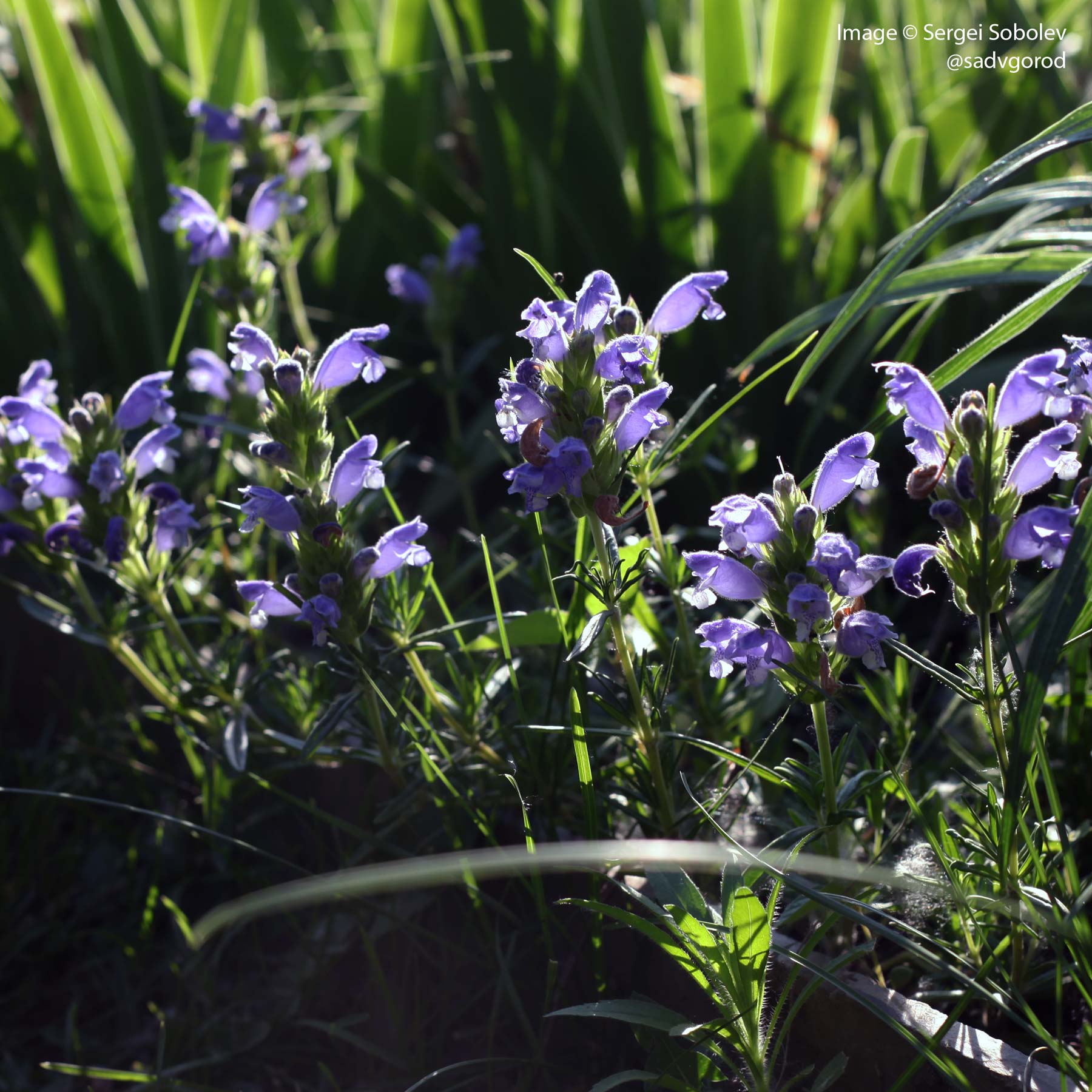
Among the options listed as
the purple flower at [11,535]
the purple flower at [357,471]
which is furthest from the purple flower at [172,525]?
the purple flower at [357,471]

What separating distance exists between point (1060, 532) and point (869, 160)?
1.92 m

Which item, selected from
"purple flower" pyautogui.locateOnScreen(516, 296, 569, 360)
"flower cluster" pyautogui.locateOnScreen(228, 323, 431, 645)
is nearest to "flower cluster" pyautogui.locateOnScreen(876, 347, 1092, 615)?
"purple flower" pyautogui.locateOnScreen(516, 296, 569, 360)

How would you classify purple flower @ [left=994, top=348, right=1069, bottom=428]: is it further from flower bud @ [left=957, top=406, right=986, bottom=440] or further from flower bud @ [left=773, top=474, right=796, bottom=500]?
flower bud @ [left=773, top=474, right=796, bottom=500]

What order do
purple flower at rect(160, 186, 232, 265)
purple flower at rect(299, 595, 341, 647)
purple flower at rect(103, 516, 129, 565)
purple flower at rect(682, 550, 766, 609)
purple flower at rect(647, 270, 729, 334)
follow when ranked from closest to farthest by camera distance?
1. purple flower at rect(682, 550, 766, 609)
2. purple flower at rect(299, 595, 341, 647)
3. purple flower at rect(647, 270, 729, 334)
4. purple flower at rect(103, 516, 129, 565)
5. purple flower at rect(160, 186, 232, 265)

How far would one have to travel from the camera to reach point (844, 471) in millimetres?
1024

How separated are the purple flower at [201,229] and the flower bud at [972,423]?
1382mm

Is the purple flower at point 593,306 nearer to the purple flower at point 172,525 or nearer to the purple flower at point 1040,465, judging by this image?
the purple flower at point 1040,465

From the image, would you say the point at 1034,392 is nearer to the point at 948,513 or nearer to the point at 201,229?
the point at 948,513

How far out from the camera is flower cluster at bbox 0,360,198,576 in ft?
4.53

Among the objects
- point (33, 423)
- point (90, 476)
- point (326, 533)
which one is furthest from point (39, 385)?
point (326, 533)

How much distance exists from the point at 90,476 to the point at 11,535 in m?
0.27

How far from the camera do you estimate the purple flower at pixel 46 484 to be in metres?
1.38

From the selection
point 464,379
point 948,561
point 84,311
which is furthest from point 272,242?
point 948,561

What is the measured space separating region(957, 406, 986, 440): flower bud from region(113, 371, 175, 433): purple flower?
110 centimetres
